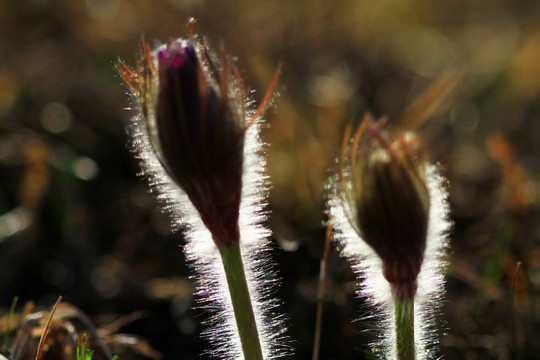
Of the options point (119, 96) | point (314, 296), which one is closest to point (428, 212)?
point (314, 296)

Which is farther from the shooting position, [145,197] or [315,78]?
[315,78]

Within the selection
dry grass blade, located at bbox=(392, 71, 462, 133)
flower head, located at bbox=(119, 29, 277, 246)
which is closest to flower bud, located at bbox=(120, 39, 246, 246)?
flower head, located at bbox=(119, 29, 277, 246)

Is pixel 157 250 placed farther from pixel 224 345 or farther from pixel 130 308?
pixel 224 345

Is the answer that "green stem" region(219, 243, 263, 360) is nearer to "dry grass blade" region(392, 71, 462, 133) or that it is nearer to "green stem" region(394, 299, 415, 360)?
"green stem" region(394, 299, 415, 360)

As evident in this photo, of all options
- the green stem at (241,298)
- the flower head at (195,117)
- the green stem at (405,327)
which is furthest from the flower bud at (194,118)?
the green stem at (405,327)

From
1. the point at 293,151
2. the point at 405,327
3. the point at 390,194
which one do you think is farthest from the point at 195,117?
the point at 293,151

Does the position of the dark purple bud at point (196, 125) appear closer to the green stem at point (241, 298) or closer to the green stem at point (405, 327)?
the green stem at point (241, 298)

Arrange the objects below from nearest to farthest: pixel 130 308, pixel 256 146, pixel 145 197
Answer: pixel 256 146, pixel 130 308, pixel 145 197
